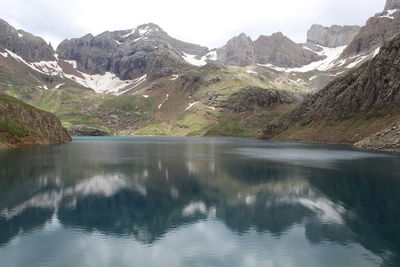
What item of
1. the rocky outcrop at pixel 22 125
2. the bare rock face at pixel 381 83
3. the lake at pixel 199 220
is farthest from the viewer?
the bare rock face at pixel 381 83

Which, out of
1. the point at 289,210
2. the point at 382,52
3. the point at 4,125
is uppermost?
the point at 382,52

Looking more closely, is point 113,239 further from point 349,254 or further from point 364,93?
point 364,93

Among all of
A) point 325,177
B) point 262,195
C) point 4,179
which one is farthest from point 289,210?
point 4,179

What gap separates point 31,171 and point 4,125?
→ 270ft

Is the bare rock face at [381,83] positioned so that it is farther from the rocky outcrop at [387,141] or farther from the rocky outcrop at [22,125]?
the rocky outcrop at [22,125]

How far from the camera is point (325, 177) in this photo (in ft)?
209

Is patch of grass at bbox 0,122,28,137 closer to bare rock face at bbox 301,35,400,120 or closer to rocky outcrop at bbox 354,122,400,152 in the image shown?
rocky outcrop at bbox 354,122,400,152

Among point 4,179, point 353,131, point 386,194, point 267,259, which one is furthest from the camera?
point 353,131

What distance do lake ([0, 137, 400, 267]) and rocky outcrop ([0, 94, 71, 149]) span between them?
84.4 metres

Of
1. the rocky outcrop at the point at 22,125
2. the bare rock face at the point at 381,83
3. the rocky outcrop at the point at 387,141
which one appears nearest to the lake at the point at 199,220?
the rocky outcrop at the point at 387,141

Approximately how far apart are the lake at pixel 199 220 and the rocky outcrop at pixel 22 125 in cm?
8442

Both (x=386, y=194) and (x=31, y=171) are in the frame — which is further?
(x=31, y=171)

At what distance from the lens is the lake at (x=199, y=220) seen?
2600cm

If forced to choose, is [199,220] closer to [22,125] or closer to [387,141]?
[387,141]
